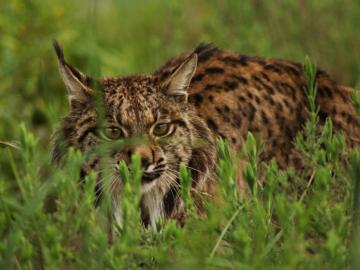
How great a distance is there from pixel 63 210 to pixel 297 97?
8.29 ft

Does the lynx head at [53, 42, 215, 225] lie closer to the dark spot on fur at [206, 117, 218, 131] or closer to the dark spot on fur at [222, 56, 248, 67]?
the dark spot on fur at [206, 117, 218, 131]

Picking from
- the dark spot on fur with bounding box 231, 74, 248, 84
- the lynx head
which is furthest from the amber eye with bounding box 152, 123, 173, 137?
the dark spot on fur with bounding box 231, 74, 248, 84

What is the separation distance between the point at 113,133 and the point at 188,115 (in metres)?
0.49

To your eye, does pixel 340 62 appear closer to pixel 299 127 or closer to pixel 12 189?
pixel 299 127

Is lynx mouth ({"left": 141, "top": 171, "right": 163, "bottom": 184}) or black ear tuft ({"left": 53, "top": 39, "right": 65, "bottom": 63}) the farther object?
lynx mouth ({"left": 141, "top": 171, "right": 163, "bottom": 184})

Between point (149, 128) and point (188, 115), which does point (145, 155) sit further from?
point (188, 115)

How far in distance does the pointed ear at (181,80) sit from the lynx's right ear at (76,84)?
416 mm

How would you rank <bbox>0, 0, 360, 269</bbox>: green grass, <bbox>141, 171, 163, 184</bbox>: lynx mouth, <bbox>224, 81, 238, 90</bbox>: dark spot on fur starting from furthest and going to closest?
1. <bbox>224, 81, 238, 90</bbox>: dark spot on fur
2. <bbox>141, 171, 163, 184</bbox>: lynx mouth
3. <bbox>0, 0, 360, 269</bbox>: green grass

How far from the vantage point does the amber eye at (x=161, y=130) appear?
15.3 ft

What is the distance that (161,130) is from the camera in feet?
15.4

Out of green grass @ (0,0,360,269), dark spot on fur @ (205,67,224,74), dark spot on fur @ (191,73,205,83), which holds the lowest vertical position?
green grass @ (0,0,360,269)

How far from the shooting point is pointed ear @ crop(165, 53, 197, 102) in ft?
15.8

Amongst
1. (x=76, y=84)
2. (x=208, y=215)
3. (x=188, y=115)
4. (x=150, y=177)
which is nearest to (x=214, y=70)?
(x=188, y=115)

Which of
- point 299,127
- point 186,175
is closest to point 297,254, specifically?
point 186,175
